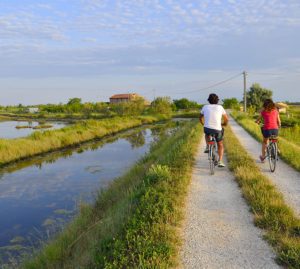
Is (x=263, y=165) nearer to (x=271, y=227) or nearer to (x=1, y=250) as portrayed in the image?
(x=271, y=227)

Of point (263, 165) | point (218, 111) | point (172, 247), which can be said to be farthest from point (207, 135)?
point (172, 247)

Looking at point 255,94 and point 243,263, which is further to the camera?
point 255,94

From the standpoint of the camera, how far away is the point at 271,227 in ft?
12.7

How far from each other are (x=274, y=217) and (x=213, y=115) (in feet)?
11.0

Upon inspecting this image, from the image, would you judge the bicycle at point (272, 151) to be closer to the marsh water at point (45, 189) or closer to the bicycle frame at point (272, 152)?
the bicycle frame at point (272, 152)

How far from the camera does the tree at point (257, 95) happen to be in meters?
58.7

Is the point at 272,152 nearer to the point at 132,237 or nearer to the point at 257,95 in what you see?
the point at 132,237

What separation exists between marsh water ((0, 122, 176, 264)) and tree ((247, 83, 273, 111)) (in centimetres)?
Answer: 4926

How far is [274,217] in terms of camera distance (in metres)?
4.13

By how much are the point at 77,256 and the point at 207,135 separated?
15.7 feet

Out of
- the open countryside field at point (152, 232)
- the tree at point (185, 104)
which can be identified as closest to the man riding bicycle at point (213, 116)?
the open countryside field at point (152, 232)

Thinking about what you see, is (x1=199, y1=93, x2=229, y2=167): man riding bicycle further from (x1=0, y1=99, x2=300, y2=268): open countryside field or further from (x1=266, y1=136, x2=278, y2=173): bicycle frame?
(x1=266, y1=136, x2=278, y2=173): bicycle frame

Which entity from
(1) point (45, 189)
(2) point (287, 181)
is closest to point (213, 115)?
(2) point (287, 181)

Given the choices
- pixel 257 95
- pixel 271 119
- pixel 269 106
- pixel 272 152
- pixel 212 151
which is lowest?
pixel 272 152
